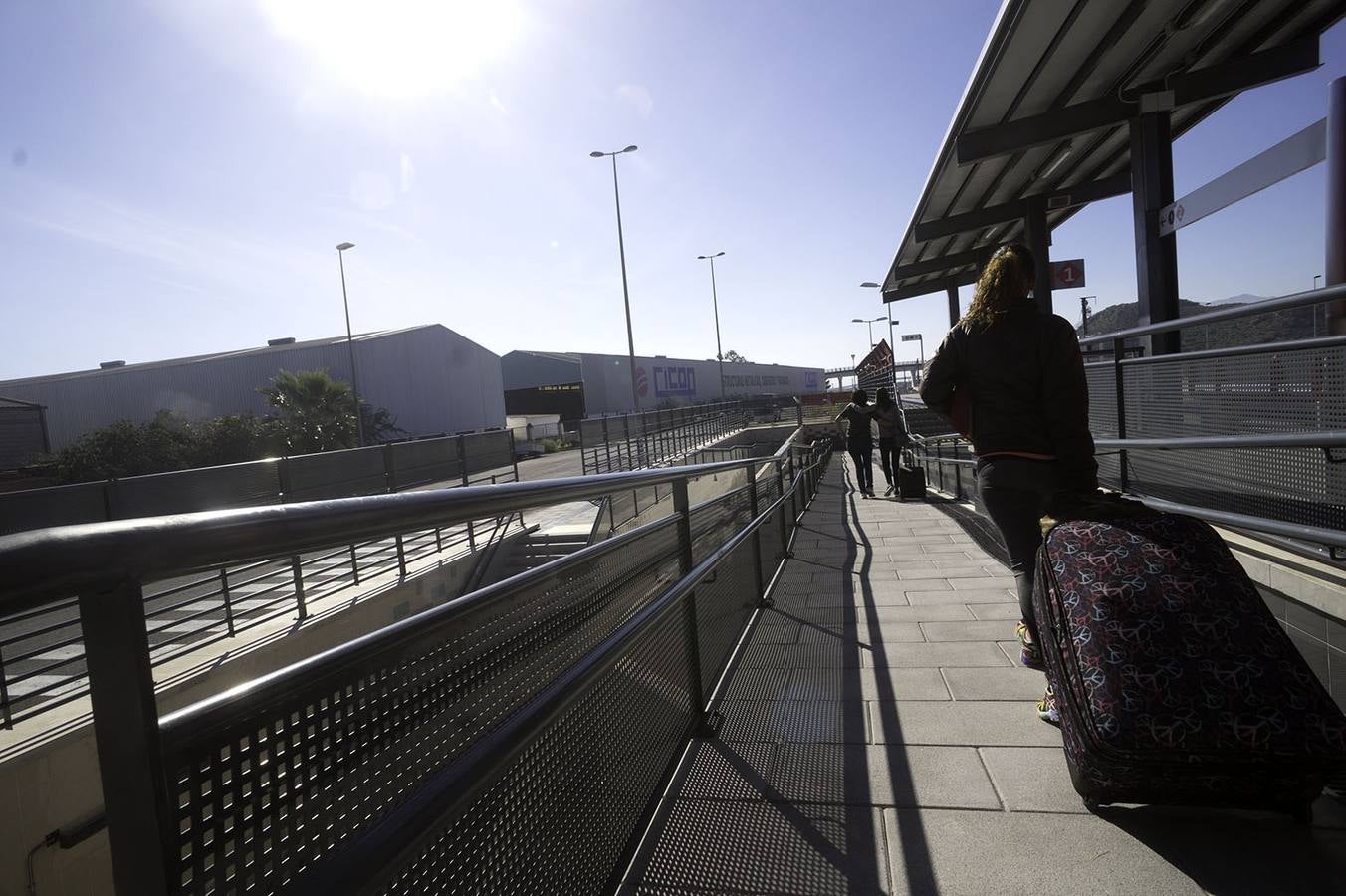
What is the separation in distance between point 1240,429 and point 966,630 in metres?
1.76

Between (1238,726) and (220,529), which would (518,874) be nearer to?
(220,529)

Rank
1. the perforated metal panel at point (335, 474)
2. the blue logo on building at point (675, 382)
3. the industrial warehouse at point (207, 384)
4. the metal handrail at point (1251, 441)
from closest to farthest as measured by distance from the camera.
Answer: the metal handrail at point (1251, 441) → the perforated metal panel at point (335, 474) → the industrial warehouse at point (207, 384) → the blue logo on building at point (675, 382)

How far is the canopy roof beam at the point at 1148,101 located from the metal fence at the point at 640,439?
27.2ft

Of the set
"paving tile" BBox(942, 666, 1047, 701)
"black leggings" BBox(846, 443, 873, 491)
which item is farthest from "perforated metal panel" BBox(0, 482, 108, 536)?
"black leggings" BBox(846, 443, 873, 491)

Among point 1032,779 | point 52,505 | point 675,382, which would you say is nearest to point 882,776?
point 1032,779

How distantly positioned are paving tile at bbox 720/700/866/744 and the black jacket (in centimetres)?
125

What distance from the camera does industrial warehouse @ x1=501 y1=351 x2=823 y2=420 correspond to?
178ft

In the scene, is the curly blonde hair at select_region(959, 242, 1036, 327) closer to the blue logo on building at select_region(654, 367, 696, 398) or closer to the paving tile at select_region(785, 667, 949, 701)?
the paving tile at select_region(785, 667, 949, 701)

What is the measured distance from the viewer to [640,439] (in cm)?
1934

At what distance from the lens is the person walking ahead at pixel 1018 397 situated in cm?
Result: 288

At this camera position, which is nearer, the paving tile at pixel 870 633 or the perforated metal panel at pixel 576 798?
the perforated metal panel at pixel 576 798

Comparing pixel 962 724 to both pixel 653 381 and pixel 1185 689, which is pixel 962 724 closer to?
pixel 1185 689

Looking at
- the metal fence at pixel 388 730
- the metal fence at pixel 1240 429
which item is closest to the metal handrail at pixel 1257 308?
the metal fence at pixel 1240 429

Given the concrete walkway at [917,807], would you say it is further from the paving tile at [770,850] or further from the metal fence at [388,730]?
the metal fence at [388,730]
